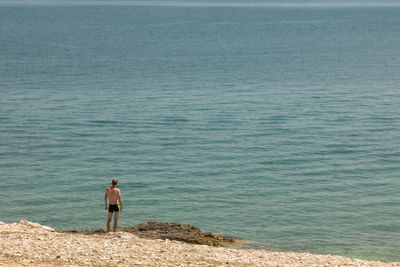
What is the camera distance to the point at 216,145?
44.8m

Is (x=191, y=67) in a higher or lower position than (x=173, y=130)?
higher

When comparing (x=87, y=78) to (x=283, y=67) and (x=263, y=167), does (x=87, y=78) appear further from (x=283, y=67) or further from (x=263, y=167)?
(x=263, y=167)

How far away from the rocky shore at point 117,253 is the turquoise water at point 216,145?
6385 millimetres

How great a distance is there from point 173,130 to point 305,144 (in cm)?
1080

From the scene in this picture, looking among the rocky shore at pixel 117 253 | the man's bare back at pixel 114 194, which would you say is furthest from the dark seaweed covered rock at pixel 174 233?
the rocky shore at pixel 117 253

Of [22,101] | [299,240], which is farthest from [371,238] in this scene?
[22,101]

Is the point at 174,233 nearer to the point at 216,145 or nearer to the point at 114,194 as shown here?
the point at 114,194

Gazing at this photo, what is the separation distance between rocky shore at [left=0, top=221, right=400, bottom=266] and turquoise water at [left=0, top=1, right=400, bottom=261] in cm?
638

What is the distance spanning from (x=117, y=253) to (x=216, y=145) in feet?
82.6

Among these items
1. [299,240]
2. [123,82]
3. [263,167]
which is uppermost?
[123,82]

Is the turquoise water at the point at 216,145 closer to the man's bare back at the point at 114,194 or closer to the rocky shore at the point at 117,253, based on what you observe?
the rocky shore at the point at 117,253

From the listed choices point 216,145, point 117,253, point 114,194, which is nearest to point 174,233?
point 114,194

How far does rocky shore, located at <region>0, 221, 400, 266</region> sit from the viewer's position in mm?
19344

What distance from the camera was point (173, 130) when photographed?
4984 cm
